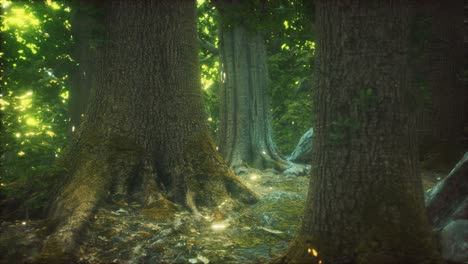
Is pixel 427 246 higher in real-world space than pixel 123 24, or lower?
lower

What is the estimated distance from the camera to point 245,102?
10.9 m

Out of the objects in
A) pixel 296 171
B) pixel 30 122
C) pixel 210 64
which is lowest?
pixel 296 171

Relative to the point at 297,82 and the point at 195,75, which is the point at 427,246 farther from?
the point at 297,82

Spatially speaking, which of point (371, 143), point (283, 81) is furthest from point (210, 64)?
point (371, 143)

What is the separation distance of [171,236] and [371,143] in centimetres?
265

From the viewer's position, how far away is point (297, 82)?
1561cm

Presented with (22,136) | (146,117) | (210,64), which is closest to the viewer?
(22,136)

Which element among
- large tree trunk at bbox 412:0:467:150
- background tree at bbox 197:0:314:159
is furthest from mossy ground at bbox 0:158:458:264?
background tree at bbox 197:0:314:159

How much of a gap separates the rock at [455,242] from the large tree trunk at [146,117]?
3120 mm

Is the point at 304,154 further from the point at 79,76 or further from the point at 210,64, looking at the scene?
the point at 79,76

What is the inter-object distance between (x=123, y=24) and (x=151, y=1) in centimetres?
53

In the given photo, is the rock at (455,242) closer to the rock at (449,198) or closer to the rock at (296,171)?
the rock at (449,198)

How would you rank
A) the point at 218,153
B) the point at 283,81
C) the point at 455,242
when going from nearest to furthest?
the point at 455,242, the point at 218,153, the point at 283,81

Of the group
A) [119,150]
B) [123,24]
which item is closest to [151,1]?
[123,24]
